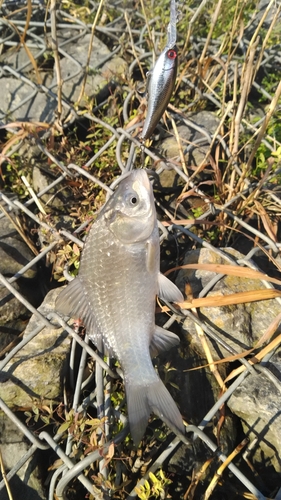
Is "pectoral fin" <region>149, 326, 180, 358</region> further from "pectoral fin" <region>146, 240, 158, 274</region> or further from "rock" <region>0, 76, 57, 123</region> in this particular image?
"rock" <region>0, 76, 57, 123</region>

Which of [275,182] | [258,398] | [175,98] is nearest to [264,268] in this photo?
[275,182]

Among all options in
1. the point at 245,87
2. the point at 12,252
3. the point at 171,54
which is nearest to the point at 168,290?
the point at 171,54

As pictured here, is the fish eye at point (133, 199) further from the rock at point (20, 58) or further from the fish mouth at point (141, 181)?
the rock at point (20, 58)

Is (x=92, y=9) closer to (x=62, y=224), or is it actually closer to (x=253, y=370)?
(x=62, y=224)

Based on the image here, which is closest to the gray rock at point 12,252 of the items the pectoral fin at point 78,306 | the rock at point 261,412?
the pectoral fin at point 78,306

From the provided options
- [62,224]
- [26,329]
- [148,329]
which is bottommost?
[26,329]

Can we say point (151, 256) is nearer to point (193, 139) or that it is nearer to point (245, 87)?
point (245, 87)
